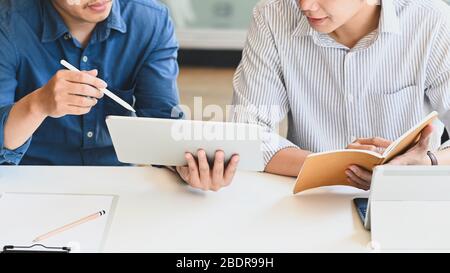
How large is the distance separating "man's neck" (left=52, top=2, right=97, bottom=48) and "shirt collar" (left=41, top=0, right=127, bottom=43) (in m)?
0.02

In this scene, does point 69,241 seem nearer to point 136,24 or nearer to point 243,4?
point 136,24

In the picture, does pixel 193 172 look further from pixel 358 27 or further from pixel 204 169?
pixel 358 27

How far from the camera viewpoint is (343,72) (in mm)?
1570

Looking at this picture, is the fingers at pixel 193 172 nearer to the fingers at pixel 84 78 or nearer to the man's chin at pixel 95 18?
the fingers at pixel 84 78

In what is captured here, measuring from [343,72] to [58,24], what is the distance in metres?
0.62

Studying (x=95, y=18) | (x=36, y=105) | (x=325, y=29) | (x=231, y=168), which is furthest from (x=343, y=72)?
(x=36, y=105)

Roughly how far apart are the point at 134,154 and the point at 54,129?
42 centimetres

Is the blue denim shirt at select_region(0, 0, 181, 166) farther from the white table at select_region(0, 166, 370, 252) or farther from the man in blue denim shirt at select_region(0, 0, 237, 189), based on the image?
the white table at select_region(0, 166, 370, 252)

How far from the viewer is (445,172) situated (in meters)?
1.21

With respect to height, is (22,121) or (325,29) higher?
(325,29)

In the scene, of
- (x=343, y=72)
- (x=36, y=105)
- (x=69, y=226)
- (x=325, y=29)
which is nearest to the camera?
(x=69, y=226)

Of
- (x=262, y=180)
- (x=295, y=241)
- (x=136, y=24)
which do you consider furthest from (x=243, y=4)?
(x=295, y=241)

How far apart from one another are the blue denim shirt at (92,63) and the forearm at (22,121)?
0.10 meters

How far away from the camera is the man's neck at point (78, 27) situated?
1.56 m
